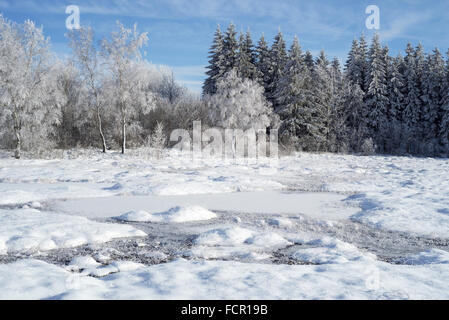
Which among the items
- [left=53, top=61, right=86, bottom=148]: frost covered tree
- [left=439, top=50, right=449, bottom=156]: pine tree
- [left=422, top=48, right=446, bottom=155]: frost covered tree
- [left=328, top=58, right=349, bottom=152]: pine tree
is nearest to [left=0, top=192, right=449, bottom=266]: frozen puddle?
[left=53, top=61, right=86, bottom=148]: frost covered tree

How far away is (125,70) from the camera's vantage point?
82.7 feet

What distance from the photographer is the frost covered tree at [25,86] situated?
20670 mm

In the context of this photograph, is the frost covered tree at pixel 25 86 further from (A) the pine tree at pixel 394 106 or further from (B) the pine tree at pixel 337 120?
(A) the pine tree at pixel 394 106

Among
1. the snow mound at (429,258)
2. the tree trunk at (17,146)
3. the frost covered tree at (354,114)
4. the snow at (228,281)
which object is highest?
the frost covered tree at (354,114)

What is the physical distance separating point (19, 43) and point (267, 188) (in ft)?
64.4

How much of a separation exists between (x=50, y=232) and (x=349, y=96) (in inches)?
1413

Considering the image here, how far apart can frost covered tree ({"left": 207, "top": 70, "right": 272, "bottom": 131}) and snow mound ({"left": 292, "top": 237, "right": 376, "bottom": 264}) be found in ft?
74.5

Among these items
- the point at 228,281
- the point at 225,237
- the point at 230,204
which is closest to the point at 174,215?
the point at 225,237

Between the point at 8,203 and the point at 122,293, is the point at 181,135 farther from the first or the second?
the point at 122,293

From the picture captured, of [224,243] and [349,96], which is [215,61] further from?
[224,243]

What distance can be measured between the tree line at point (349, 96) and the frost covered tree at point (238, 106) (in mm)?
5047

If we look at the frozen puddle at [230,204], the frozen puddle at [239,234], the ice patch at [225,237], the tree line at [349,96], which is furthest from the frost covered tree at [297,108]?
the ice patch at [225,237]

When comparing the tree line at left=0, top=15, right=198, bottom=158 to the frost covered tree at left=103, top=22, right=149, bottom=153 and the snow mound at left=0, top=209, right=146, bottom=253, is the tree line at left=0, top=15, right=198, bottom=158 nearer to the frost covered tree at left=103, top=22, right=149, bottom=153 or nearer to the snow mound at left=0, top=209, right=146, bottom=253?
the frost covered tree at left=103, top=22, right=149, bottom=153
